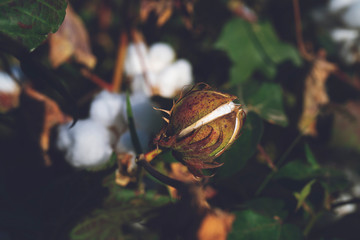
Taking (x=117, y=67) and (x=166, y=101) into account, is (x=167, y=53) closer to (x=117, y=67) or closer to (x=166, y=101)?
(x=117, y=67)

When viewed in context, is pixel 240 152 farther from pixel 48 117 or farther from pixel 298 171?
pixel 48 117

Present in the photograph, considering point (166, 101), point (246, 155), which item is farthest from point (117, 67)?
point (246, 155)

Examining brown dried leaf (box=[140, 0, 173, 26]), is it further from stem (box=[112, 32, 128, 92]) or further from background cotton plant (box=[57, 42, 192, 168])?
background cotton plant (box=[57, 42, 192, 168])

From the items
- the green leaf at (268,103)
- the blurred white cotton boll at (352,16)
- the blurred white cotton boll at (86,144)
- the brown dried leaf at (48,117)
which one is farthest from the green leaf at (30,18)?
the blurred white cotton boll at (352,16)

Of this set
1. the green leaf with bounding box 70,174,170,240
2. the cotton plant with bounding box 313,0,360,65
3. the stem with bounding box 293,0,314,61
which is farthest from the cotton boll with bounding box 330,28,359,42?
the green leaf with bounding box 70,174,170,240

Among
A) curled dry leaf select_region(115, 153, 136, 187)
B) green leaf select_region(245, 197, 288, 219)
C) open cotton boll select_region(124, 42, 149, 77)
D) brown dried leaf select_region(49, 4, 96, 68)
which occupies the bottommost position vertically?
green leaf select_region(245, 197, 288, 219)

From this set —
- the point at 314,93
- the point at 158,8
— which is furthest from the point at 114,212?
the point at 314,93
